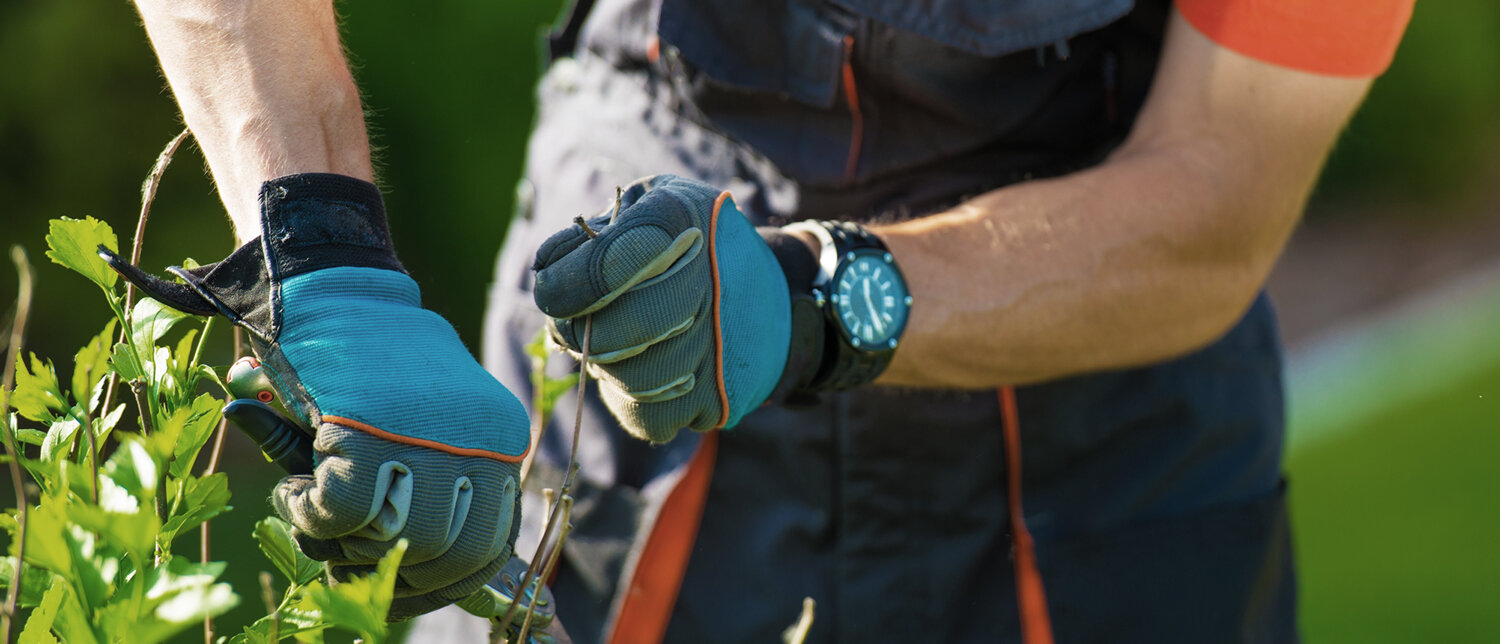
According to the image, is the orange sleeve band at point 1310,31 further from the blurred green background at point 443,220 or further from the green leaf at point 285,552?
the blurred green background at point 443,220

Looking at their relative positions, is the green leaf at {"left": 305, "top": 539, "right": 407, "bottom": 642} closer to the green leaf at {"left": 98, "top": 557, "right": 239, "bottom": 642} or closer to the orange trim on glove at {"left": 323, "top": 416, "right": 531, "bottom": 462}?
the green leaf at {"left": 98, "top": 557, "right": 239, "bottom": 642}

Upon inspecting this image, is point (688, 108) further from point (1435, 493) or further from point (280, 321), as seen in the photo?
point (1435, 493)

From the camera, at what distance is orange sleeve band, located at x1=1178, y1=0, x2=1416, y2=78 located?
1586 mm

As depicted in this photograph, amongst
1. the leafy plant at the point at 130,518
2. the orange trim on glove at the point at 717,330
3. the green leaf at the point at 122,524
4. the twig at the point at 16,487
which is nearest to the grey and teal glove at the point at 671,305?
the orange trim on glove at the point at 717,330

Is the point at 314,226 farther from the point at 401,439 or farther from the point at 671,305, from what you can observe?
the point at 671,305

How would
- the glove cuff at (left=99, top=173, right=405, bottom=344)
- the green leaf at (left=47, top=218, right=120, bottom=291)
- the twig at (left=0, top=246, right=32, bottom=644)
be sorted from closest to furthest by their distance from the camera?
the twig at (left=0, top=246, right=32, bottom=644) < the green leaf at (left=47, top=218, right=120, bottom=291) < the glove cuff at (left=99, top=173, right=405, bottom=344)

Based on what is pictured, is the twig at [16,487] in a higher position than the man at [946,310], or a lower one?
higher

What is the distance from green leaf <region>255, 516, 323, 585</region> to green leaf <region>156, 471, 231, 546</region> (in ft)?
0.33

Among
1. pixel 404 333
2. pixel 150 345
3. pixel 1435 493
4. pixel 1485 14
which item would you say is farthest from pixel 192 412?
pixel 1485 14

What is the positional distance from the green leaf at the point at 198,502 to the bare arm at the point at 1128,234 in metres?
0.89

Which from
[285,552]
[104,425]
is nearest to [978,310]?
[285,552]

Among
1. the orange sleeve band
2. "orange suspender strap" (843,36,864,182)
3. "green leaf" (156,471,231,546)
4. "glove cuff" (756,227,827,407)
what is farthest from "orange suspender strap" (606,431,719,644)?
"green leaf" (156,471,231,546)

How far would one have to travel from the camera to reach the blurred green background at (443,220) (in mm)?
4879

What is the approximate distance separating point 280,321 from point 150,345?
13 cm
